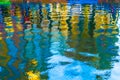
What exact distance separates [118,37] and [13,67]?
959cm

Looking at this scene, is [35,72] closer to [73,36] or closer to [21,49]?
[21,49]

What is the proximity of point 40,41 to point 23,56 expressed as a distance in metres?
4.11

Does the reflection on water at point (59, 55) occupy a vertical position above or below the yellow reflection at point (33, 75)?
below

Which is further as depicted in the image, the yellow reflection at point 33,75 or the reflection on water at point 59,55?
the reflection on water at point 59,55

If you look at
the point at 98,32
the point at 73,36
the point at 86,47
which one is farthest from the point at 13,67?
the point at 98,32

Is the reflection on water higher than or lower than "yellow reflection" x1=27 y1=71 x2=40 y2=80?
lower

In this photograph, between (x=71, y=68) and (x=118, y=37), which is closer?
(x=71, y=68)

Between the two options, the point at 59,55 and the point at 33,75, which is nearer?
the point at 33,75

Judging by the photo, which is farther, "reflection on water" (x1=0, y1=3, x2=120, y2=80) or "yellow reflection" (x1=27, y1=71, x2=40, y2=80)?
"reflection on water" (x1=0, y1=3, x2=120, y2=80)

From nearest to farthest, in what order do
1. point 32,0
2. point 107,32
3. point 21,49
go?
point 21,49
point 107,32
point 32,0

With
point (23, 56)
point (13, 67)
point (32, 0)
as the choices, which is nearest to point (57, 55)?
point (23, 56)

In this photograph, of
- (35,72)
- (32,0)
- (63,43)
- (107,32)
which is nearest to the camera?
(35,72)

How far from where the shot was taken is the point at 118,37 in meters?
21.3

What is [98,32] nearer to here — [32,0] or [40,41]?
[40,41]
